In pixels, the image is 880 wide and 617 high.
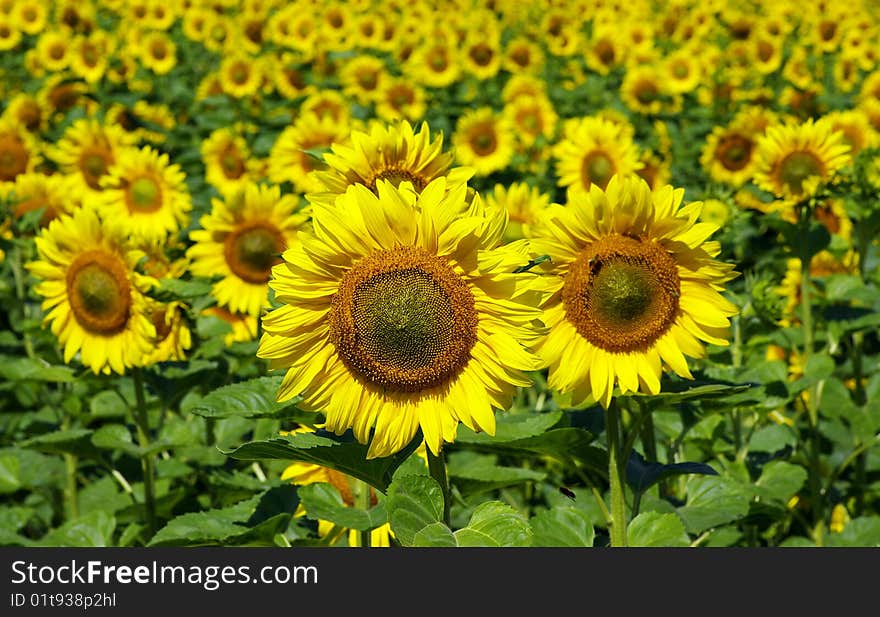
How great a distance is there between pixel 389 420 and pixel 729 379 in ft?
3.30

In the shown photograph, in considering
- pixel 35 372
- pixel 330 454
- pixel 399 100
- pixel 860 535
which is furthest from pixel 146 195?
pixel 399 100

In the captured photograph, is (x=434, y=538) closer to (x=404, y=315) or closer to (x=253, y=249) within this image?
(x=404, y=315)

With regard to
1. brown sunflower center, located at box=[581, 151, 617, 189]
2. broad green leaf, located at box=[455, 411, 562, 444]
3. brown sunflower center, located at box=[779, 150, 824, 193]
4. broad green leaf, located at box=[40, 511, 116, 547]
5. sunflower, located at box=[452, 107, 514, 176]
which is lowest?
broad green leaf, located at box=[455, 411, 562, 444]

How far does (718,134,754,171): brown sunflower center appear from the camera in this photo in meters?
6.02

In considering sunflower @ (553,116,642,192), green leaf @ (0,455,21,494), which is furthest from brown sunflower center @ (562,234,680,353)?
sunflower @ (553,116,642,192)

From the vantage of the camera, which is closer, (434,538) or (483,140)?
(434,538)

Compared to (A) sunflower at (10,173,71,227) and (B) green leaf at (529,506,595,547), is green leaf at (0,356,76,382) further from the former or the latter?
(B) green leaf at (529,506,595,547)

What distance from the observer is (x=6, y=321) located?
213 inches

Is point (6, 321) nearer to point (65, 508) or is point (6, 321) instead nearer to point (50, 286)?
point (65, 508)

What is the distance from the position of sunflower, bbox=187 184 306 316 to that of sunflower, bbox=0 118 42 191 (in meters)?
2.15

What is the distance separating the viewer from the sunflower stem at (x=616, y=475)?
196 centimetres

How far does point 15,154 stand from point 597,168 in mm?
2989

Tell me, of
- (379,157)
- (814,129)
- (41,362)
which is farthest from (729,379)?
(41,362)

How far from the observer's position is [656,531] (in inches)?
74.4
